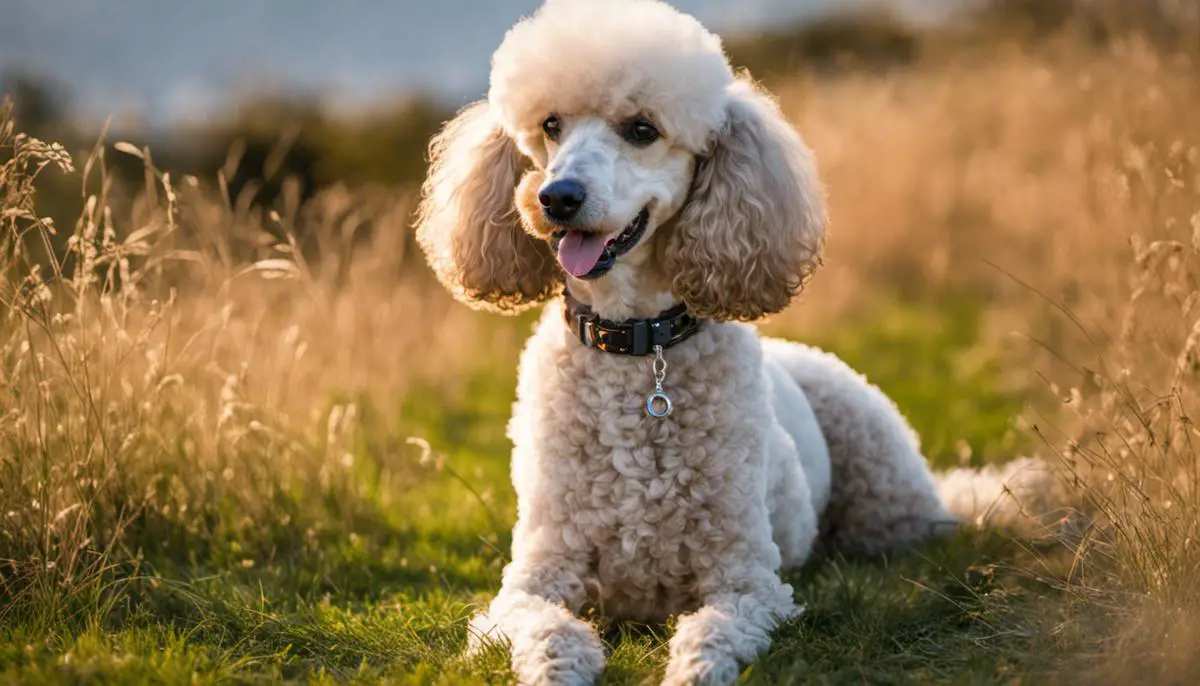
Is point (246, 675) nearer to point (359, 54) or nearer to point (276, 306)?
point (276, 306)

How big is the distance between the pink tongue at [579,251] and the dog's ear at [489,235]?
0.43 m

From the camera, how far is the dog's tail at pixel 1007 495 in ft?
12.8

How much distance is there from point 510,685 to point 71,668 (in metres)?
1.08

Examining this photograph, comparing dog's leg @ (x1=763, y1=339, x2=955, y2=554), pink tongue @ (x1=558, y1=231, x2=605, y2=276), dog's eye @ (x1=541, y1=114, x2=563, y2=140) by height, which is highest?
dog's eye @ (x1=541, y1=114, x2=563, y2=140)

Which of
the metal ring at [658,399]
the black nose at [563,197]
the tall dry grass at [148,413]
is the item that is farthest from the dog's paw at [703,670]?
the tall dry grass at [148,413]

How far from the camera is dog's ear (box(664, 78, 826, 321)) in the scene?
123 inches

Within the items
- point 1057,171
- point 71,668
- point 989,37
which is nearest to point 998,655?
point 71,668

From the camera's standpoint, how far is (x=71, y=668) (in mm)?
2736

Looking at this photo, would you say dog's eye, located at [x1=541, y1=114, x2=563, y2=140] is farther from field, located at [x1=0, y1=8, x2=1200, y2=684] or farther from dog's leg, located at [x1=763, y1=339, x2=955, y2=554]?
dog's leg, located at [x1=763, y1=339, x2=955, y2=554]

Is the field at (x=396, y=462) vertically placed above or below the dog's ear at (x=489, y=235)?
below

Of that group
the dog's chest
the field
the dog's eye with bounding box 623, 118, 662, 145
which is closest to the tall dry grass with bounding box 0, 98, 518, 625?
the field

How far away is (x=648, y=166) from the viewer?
3.16 metres

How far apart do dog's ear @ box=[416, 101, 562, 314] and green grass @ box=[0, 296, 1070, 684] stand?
3.07 ft

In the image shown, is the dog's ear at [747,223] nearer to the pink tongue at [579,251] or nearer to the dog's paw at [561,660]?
the pink tongue at [579,251]
